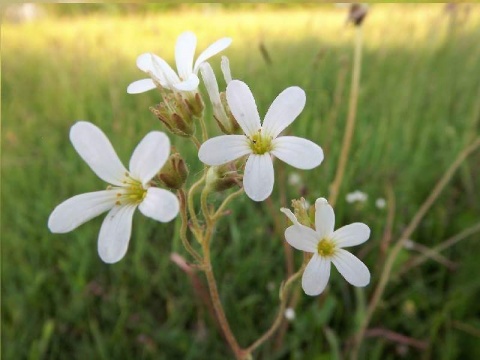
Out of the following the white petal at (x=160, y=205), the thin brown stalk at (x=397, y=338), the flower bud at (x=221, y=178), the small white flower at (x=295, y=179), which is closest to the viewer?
the white petal at (x=160, y=205)

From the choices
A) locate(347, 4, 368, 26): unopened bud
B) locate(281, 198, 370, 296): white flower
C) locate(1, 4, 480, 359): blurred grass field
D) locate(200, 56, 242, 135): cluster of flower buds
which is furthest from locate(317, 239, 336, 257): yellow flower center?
locate(347, 4, 368, 26): unopened bud

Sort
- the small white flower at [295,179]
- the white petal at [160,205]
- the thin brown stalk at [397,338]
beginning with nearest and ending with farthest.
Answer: the white petal at [160,205]
the thin brown stalk at [397,338]
the small white flower at [295,179]

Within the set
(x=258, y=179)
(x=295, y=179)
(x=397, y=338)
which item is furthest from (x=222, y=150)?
(x=295, y=179)

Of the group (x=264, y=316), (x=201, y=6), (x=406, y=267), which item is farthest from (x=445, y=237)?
(x=201, y=6)

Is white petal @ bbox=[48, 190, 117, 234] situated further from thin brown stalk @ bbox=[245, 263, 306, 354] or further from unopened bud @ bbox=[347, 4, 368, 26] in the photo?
unopened bud @ bbox=[347, 4, 368, 26]

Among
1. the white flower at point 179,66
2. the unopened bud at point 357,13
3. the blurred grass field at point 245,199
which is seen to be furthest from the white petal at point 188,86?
the unopened bud at point 357,13

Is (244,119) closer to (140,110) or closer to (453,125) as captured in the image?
(140,110)

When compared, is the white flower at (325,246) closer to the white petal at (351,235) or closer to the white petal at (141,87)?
the white petal at (351,235)
